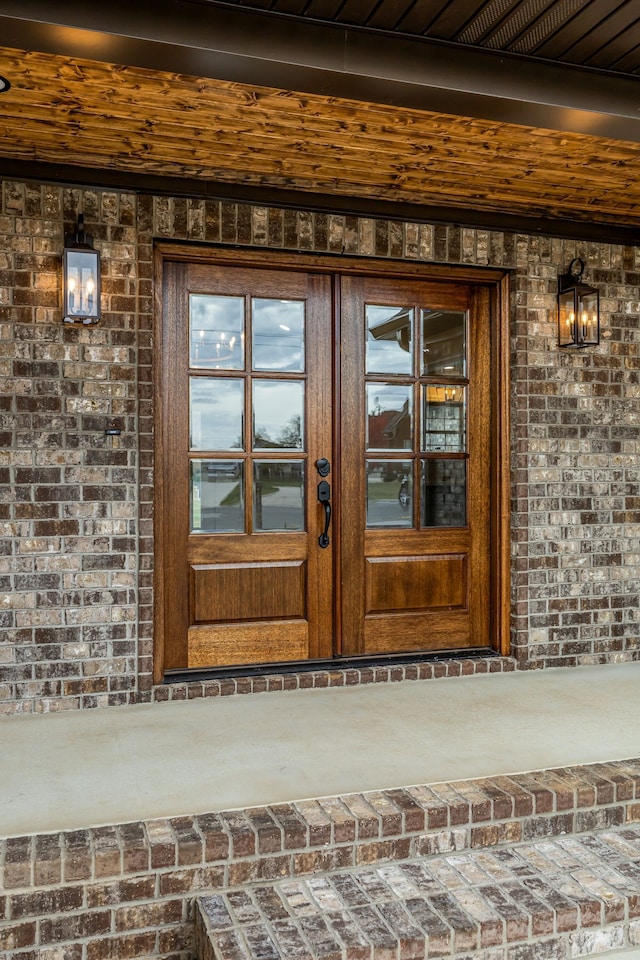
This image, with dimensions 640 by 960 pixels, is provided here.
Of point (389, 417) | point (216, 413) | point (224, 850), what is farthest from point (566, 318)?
point (224, 850)

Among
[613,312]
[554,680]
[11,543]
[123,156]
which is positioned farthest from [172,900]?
Result: [613,312]

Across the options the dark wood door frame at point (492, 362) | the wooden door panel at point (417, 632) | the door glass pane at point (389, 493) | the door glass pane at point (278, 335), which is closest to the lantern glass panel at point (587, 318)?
the dark wood door frame at point (492, 362)

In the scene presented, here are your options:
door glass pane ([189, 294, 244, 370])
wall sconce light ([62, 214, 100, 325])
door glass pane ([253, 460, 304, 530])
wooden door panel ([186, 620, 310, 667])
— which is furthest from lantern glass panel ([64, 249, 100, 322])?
wooden door panel ([186, 620, 310, 667])

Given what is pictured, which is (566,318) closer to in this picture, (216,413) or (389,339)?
(389,339)

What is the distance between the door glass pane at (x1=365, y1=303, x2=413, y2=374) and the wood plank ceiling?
51 centimetres

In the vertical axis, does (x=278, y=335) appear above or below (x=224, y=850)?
above

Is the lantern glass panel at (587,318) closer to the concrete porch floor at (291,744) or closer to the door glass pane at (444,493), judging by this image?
the door glass pane at (444,493)

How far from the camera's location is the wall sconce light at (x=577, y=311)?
407cm

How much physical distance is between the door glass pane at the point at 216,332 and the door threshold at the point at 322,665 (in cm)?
149

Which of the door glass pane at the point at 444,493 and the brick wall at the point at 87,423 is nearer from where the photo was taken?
the brick wall at the point at 87,423

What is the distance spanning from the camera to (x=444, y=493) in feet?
13.7

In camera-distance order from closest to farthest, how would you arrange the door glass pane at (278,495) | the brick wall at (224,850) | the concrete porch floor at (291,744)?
the brick wall at (224,850) < the concrete porch floor at (291,744) < the door glass pane at (278,495)

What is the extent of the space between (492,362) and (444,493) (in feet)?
2.52

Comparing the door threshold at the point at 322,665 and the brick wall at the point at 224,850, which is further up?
the door threshold at the point at 322,665
